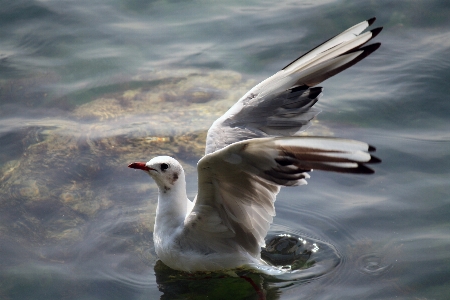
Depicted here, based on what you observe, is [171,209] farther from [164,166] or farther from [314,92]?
[314,92]

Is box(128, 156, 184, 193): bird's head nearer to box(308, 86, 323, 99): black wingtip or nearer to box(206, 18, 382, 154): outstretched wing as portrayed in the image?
box(206, 18, 382, 154): outstretched wing

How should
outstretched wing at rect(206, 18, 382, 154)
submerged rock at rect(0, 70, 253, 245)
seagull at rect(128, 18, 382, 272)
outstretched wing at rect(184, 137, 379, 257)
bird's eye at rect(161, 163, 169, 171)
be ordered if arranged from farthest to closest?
submerged rock at rect(0, 70, 253, 245) → bird's eye at rect(161, 163, 169, 171) → outstretched wing at rect(206, 18, 382, 154) → seagull at rect(128, 18, 382, 272) → outstretched wing at rect(184, 137, 379, 257)

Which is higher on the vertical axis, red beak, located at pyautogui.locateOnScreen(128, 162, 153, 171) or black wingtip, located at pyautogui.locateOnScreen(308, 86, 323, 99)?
black wingtip, located at pyautogui.locateOnScreen(308, 86, 323, 99)

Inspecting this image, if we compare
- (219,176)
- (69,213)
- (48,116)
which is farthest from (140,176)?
(219,176)

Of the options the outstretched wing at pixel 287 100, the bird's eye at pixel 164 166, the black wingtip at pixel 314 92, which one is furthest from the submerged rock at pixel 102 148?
the black wingtip at pixel 314 92

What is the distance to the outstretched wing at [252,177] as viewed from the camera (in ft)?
12.5

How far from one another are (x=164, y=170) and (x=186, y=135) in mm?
2182

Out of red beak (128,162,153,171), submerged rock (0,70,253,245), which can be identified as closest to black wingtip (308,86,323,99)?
red beak (128,162,153,171)

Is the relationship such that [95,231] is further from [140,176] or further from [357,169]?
[357,169]

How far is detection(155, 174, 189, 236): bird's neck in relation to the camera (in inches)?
207

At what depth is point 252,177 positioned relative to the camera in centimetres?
456

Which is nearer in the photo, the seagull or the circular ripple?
the seagull

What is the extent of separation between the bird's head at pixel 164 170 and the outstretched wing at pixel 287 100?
1.04ft

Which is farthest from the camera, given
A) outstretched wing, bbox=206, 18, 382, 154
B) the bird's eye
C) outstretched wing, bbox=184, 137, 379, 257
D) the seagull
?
the bird's eye
